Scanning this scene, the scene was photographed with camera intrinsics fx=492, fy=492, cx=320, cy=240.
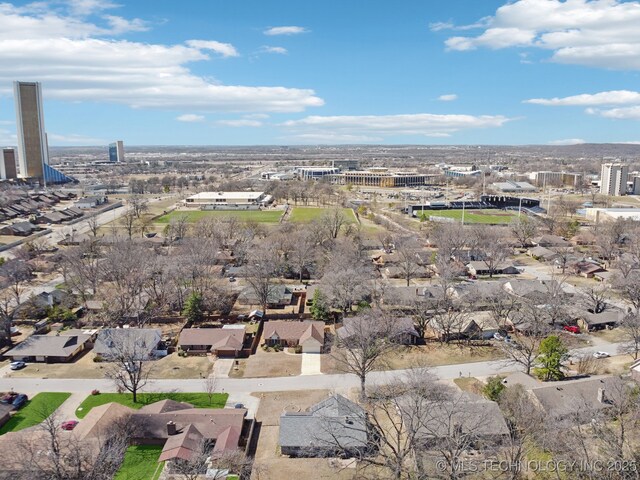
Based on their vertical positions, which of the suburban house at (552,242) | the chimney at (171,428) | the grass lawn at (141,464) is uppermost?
the suburban house at (552,242)

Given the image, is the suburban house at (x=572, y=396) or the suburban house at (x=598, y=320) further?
the suburban house at (x=598, y=320)

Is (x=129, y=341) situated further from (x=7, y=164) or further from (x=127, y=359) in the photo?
(x=7, y=164)

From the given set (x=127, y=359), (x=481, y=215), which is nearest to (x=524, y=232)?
(x=481, y=215)

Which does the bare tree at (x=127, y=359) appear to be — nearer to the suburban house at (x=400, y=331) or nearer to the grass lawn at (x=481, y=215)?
the suburban house at (x=400, y=331)

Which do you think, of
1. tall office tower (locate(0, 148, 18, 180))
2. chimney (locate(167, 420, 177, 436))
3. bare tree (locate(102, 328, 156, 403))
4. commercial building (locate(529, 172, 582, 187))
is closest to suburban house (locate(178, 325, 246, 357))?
bare tree (locate(102, 328, 156, 403))

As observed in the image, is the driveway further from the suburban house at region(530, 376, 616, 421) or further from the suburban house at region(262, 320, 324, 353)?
the suburban house at region(530, 376, 616, 421)

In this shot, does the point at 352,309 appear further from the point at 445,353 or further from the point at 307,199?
the point at 307,199

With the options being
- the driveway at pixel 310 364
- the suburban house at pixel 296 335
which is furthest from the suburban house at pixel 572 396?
the suburban house at pixel 296 335
